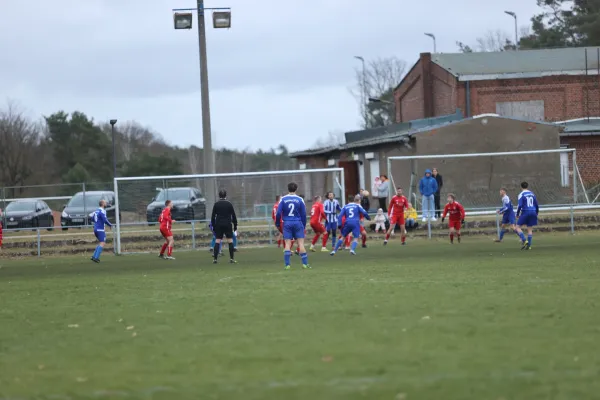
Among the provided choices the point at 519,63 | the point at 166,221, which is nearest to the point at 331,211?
the point at 166,221

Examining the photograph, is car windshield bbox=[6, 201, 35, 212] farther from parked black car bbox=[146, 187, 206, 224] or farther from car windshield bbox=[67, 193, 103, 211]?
parked black car bbox=[146, 187, 206, 224]

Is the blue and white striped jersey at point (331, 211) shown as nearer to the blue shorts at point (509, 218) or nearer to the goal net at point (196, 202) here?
the goal net at point (196, 202)

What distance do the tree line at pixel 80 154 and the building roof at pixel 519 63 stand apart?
23.7 m

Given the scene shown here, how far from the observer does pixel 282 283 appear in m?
18.4

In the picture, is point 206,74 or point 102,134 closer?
point 206,74

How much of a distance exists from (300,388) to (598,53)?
53.7 metres

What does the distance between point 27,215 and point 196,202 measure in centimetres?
966

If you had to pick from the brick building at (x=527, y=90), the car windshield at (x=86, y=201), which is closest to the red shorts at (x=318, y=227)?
the car windshield at (x=86, y=201)

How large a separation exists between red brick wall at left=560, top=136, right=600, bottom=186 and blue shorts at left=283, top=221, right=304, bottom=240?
90.2 feet

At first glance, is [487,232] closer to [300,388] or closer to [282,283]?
[282,283]

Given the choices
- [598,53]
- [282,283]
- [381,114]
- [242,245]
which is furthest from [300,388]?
[381,114]

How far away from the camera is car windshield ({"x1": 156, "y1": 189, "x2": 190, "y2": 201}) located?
3725 cm

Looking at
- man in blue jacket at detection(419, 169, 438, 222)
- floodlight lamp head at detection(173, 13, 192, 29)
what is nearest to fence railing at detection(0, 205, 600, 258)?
man in blue jacket at detection(419, 169, 438, 222)

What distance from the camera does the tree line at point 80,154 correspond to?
73500mm
